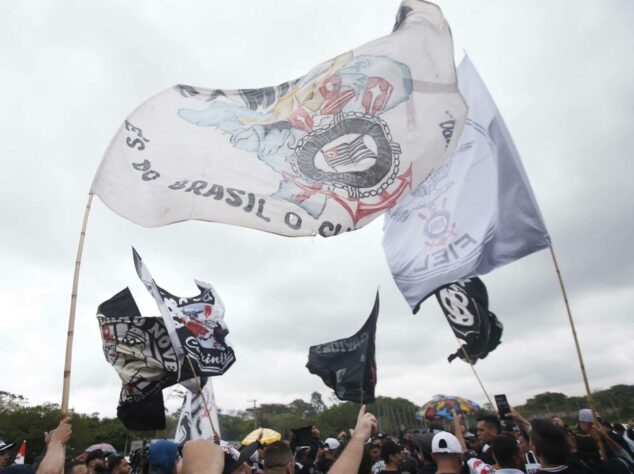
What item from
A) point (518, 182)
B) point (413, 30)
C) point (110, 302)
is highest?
point (413, 30)

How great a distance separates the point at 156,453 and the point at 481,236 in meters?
5.67

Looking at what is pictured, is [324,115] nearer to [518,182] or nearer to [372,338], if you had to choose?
[518,182]

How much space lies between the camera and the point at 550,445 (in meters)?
3.32

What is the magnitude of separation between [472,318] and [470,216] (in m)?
2.09

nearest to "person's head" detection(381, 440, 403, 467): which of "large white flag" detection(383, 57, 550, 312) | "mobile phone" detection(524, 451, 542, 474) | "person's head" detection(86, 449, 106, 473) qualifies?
"mobile phone" detection(524, 451, 542, 474)

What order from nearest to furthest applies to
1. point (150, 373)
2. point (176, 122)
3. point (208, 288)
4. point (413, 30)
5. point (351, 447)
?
point (351, 447)
point (176, 122)
point (413, 30)
point (150, 373)
point (208, 288)

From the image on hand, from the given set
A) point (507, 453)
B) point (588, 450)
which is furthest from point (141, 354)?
point (588, 450)

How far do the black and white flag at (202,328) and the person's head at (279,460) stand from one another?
4.93m

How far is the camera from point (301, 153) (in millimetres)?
6070

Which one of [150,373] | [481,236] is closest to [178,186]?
[150,373]

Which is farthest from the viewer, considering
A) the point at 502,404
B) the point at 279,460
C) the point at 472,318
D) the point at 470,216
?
the point at 472,318

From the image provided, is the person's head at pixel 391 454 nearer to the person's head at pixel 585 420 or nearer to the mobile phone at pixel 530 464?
the mobile phone at pixel 530 464

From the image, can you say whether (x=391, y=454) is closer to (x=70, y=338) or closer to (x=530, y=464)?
(x=530, y=464)

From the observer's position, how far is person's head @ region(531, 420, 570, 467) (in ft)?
10.8
